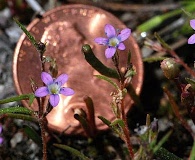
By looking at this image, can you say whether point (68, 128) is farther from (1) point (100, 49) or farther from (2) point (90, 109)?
(1) point (100, 49)

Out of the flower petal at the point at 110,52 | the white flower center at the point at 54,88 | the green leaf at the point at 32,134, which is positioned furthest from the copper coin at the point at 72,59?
the flower petal at the point at 110,52

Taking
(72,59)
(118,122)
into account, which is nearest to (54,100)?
(118,122)

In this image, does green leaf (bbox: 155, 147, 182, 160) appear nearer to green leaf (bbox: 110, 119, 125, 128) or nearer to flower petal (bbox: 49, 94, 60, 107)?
green leaf (bbox: 110, 119, 125, 128)

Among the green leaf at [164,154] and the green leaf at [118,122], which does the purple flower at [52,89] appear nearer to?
the green leaf at [118,122]

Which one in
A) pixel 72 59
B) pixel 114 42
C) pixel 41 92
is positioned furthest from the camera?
pixel 72 59

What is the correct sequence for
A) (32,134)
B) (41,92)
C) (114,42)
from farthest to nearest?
(32,134) < (114,42) < (41,92)

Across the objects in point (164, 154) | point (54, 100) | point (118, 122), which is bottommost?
point (164, 154)

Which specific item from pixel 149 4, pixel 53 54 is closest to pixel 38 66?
pixel 53 54

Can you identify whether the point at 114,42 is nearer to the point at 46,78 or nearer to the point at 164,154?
the point at 46,78
